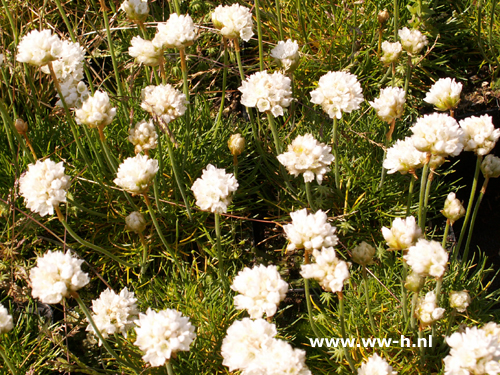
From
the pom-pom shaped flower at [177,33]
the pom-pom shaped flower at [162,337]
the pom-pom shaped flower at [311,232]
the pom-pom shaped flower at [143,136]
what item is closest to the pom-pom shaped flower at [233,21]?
the pom-pom shaped flower at [177,33]

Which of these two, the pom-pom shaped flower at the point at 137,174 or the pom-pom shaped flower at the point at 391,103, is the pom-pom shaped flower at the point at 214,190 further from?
the pom-pom shaped flower at the point at 391,103

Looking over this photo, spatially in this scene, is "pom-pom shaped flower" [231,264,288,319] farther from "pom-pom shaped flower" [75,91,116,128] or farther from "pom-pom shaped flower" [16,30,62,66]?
"pom-pom shaped flower" [16,30,62,66]

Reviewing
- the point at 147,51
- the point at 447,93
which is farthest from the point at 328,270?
the point at 147,51

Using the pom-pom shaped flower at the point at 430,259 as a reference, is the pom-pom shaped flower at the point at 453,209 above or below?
above

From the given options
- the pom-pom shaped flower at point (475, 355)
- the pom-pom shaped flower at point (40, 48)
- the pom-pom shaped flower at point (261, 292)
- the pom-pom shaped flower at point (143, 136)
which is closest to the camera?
the pom-pom shaped flower at point (475, 355)

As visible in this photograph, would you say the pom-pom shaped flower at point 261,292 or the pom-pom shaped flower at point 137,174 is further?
the pom-pom shaped flower at point 137,174

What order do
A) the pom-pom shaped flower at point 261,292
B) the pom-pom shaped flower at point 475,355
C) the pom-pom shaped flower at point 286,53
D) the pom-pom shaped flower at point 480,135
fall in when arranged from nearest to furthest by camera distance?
1. the pom-pom shaped flower at point 475,355
2. the pom-pom shaped flower at point 261,292
3. the pom-pom shaped flower at point 480,135
4. the pom-pom shaped flower at point 286,53

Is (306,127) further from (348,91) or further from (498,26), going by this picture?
(498,26)
